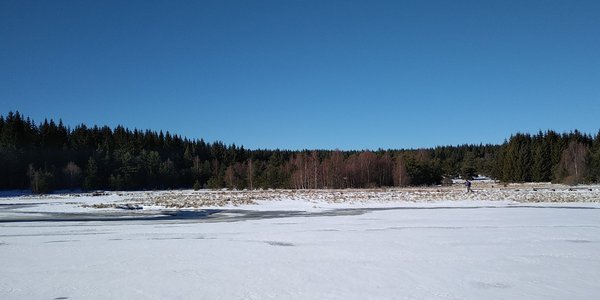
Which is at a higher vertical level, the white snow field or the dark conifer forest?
the dark conifer forest

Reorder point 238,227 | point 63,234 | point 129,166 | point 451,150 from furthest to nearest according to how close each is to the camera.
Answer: point 451,150 < point 129,166 < point 238,227 < point 63,234

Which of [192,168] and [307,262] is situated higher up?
[192,168]

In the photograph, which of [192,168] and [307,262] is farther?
[192,168]

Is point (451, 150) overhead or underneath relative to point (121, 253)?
overhead

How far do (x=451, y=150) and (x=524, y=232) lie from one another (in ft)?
517

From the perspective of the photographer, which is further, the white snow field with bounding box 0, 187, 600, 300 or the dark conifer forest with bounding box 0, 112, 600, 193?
the dark conifer forest with bounding box 0, 112, 600, 193

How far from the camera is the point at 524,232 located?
50.6ft

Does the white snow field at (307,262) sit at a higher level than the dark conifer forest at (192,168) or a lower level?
lower

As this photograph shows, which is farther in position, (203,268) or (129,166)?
(129,166)

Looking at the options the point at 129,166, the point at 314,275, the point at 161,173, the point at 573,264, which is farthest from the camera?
the point at 161,173

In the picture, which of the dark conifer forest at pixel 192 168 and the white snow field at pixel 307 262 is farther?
the dark conifer forest at pixel 192 168

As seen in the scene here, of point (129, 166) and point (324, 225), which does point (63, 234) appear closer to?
point (324, 225)

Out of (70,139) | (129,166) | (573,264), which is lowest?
(573,264)

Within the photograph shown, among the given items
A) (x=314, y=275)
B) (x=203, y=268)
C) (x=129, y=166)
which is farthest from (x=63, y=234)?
(x=129, y=166)
